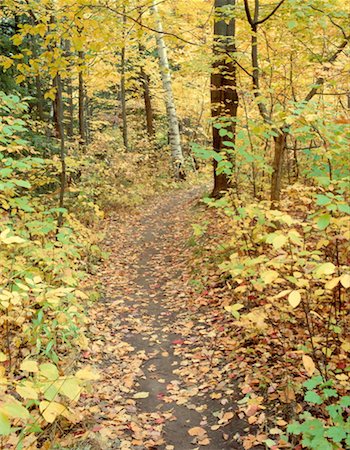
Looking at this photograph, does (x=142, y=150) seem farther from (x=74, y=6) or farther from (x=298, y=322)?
(x=298, y=322)

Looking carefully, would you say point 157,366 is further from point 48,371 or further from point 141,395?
point 48,371

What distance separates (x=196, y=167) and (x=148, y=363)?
18.9 metres

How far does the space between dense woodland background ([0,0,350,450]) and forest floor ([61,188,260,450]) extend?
304 mm

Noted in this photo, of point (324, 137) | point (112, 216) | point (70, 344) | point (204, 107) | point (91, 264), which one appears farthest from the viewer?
point (204, 107)

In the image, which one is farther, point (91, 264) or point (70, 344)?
point (91, 264)

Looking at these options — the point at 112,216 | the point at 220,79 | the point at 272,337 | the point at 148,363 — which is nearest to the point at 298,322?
the point at 272,337

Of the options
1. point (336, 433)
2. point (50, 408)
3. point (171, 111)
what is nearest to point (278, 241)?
point (336, 433)

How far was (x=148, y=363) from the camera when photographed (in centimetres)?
521

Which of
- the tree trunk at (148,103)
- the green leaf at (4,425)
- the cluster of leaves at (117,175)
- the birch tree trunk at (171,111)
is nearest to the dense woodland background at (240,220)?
the green leaf at (4,425)

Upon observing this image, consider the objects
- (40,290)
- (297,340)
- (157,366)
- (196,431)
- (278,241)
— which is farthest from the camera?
(157,366)

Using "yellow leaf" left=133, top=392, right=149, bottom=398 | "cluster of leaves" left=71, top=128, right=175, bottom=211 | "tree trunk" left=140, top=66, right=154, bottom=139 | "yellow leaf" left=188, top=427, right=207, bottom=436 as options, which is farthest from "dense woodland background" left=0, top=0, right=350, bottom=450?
"tree trunk" left=140, top=66, right=154, bottom=139

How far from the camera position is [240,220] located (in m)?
5.73

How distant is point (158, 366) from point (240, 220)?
7.77 ft

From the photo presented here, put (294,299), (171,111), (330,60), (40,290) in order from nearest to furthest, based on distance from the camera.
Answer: (294,299) < (40,290) < (330,60) < (171,111)
